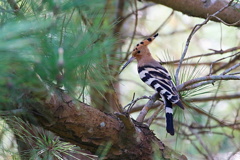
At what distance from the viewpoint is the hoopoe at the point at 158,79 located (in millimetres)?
1777

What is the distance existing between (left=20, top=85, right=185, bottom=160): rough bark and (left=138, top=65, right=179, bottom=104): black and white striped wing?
29 cm

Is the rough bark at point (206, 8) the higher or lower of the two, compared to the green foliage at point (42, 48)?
higher

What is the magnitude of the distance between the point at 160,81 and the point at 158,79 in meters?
0.06

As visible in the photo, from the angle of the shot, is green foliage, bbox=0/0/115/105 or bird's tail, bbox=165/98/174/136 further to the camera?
bird's tail, bbox=165/98/174/136

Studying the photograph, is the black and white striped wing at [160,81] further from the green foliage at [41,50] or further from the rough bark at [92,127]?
the green foliage at [41,50]

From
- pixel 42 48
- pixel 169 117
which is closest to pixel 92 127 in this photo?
pixel 42 48

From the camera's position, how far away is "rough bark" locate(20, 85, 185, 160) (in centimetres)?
121

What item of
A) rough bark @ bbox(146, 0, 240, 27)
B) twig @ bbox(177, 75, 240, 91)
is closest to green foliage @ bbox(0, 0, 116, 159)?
twig @ bbox(177, 75, 240, 91)

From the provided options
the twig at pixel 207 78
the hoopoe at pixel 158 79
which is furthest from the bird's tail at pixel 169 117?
the twig at pixel 207 78

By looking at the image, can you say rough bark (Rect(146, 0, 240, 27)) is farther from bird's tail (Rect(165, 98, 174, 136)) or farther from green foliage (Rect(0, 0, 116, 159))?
green foliage (Rect(0, 0, 116, 159))

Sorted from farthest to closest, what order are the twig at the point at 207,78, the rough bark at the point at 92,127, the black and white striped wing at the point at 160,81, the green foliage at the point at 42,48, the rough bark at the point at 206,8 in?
the rough bark at the point at 206,8
the black and white striped wing at the point at 160,81
the twig at the point at 207,78
the rough bark at the point at 92,127
the green foliage at the point at 42,48

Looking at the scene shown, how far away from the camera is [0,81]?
85cm

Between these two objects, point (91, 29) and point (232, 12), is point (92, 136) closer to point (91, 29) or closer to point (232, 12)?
point (91, 29)

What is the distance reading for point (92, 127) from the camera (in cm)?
135
